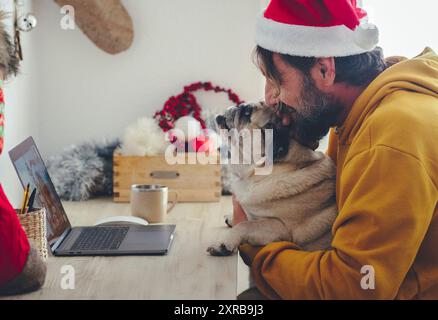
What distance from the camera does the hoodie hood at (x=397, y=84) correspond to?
1.12 meters

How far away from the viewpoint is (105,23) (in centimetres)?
236

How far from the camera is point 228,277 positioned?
1.19 m

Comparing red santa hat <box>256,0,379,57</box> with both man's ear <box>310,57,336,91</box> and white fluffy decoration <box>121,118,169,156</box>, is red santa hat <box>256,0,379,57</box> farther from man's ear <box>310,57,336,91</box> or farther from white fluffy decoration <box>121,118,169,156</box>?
white fluffy decoration <box>121,118,169,156</box>

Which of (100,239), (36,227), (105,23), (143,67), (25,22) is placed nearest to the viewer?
(36,227)

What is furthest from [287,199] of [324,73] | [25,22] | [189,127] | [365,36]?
[25,22]

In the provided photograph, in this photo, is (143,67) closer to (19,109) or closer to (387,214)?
(19,109)

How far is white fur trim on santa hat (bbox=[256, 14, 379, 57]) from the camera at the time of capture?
1.19 meters

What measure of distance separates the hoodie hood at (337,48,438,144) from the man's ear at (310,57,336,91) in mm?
76

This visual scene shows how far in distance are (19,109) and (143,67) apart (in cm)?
56

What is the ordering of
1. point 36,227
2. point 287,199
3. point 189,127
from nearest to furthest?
point 36,227
point 287,199
point 189,127

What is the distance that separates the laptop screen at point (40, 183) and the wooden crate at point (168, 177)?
544 millimetres

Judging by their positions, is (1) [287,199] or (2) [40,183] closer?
(1) [287,199]

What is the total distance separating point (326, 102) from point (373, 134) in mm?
232
